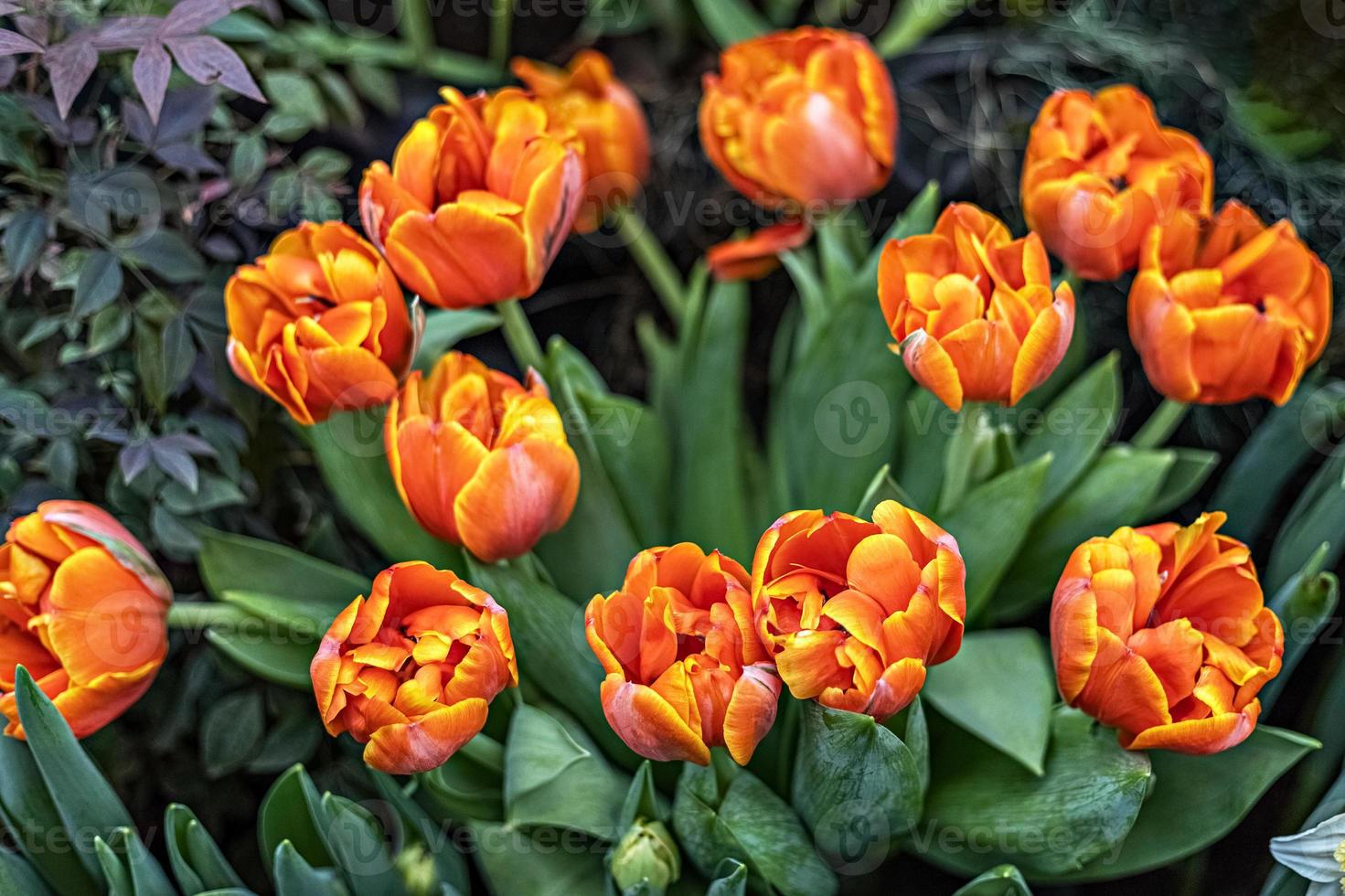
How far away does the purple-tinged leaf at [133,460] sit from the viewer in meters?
0.78

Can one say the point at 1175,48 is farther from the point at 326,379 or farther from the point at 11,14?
the point at 11,14

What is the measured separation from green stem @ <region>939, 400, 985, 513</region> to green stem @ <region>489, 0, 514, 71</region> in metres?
0.68

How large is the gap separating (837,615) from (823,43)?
0.47 metres

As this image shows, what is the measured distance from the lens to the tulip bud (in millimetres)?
662

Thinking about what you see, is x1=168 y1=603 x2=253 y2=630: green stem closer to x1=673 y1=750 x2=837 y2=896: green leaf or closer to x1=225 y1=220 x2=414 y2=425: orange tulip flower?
x1=225 y1=220 x2=414 y2=425: orange tulip flower

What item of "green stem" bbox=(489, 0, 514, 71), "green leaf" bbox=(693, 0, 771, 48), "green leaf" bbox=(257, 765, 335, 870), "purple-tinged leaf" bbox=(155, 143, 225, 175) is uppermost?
"green leaf" bbox=(693, 0, 771, 48)

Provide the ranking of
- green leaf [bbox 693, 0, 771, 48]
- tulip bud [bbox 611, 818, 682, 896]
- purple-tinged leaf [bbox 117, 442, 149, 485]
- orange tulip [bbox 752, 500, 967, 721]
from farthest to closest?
green leaf [bbox 693, 0, 771, 48] < purple-tinged leaf [bbox 117, 442, 149, 485] < tulip bud [bbox 611, 818, 682, 896] < orange tulip [bbox 752, 500, 967, 721]

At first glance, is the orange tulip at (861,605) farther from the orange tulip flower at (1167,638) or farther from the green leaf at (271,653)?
the green leaf at (271,653)

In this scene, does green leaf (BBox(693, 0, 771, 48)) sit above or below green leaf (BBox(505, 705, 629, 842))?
above

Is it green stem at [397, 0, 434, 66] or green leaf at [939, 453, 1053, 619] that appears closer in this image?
green leaf at [939, 453, 1053, 619]

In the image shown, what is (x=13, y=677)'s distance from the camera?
2.24 feet

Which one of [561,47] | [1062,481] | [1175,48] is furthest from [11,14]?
[1175,48]

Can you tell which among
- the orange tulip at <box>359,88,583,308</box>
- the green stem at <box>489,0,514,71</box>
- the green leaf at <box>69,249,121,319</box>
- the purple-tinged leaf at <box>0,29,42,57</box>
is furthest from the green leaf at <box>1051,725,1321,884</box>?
the green stem at <box>489,0,514,71</box>

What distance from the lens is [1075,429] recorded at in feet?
2.77
